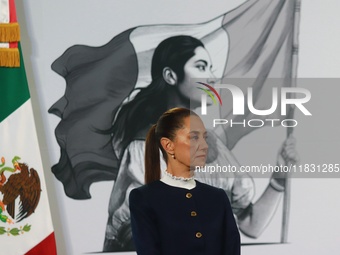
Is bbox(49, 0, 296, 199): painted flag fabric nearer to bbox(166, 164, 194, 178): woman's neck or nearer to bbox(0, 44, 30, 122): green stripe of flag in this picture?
bbox(0, 44, 30, 122): green stripe of flag

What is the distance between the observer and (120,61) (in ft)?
11.3

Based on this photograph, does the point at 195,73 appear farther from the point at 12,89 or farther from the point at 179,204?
the point at 179,204

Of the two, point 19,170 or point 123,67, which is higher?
point 123,67

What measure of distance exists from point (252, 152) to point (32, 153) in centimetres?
110

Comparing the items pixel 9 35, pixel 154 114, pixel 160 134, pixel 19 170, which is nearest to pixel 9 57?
pixel 9 35

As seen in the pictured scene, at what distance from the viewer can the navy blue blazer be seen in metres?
2.15

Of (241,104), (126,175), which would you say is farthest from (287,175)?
(126,175)

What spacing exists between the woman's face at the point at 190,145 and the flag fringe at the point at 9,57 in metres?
1.19

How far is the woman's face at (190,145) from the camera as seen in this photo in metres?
2.20

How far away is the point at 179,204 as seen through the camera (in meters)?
2.20

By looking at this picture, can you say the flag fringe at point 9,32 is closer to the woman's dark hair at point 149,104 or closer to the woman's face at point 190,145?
the woman's dark hair at point 149,104

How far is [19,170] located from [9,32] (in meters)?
0.63

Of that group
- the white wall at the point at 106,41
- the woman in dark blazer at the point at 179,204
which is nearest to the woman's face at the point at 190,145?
the woman in dark blazer at the point at 179,204

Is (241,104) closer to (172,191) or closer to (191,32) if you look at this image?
(191,32)
